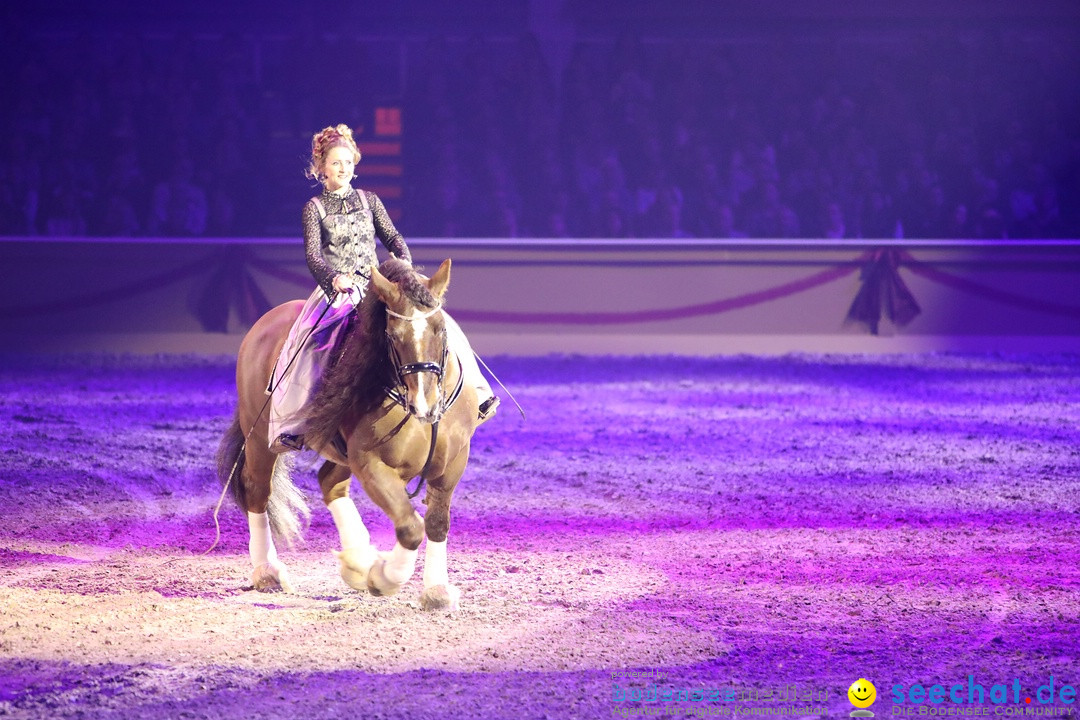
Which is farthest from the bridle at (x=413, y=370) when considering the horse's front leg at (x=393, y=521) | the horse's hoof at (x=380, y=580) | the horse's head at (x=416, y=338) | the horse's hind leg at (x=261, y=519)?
the horse's hind leg at (x=261, y=519)

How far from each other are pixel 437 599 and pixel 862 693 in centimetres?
193

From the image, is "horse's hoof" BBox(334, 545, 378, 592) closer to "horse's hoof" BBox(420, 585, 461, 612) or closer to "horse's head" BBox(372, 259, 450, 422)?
"horse's hoof" BBox(420, 585, 461, 612)

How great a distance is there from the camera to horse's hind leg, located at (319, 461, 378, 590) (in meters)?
5.08

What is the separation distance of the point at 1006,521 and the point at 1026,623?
2.13 m

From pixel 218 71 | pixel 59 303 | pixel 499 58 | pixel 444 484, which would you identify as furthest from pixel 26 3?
pixel 444 484

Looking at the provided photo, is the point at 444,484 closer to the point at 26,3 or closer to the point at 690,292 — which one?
the point at 690,292

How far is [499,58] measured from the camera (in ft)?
59.8

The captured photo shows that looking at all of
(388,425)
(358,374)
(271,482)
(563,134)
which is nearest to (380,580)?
(388,425)

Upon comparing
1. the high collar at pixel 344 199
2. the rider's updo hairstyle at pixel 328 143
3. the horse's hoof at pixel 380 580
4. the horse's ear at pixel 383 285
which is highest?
the rider's updo hairstyle at pixel 328 143

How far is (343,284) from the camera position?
500 centimetres

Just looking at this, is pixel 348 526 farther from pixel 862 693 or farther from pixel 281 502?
pixel 862 693

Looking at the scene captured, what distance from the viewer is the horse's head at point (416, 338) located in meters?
4.43

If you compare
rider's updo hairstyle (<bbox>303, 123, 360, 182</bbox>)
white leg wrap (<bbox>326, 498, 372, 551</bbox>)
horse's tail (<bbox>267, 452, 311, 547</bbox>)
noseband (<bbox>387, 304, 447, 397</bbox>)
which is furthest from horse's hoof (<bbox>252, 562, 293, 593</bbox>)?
rider's updo hairstyle (<bbox>303, 123, 360, 182</bbox>)

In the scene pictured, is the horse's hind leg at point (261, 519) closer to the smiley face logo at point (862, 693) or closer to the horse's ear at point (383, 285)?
the horse's ear at point (383, 285)
